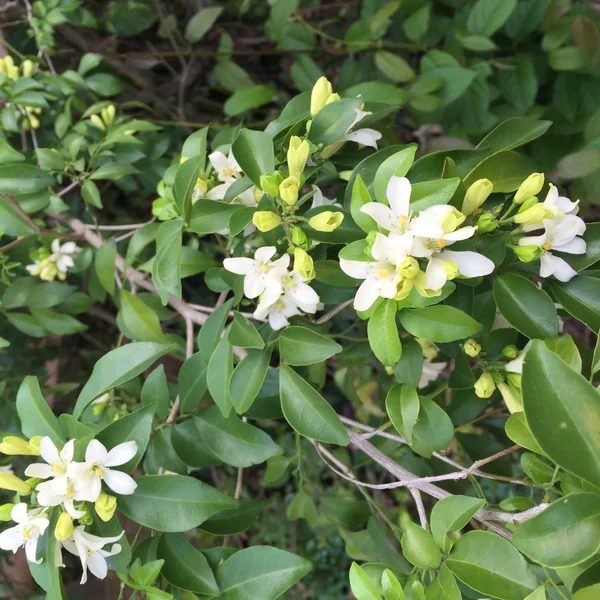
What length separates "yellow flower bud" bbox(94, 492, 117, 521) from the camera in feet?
1.96

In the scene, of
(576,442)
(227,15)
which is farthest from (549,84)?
(576,442)

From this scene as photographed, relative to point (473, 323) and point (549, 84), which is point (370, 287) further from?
point (549, 84)

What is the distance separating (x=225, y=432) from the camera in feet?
2.47

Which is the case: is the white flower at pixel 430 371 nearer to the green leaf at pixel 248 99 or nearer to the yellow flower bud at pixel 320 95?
the yellow flower bud at pixel 320 95

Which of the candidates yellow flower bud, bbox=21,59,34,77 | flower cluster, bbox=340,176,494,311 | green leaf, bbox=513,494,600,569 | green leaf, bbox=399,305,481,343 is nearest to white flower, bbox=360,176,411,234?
flower cluster, bbox=340,176,494,311

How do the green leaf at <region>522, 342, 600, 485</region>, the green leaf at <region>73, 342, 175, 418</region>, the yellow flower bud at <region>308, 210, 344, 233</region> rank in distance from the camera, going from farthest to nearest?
the green leaf at <region>73, 342, 175, 418</region> < the yellow flower bud at <region>308, 210, 344, 233</region> < the green leaf at <region>522, 342, 600, 485</region>

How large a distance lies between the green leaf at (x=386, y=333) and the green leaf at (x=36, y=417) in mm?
405

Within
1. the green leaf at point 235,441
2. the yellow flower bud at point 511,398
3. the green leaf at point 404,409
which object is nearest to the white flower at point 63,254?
the green leaf at point 235,441

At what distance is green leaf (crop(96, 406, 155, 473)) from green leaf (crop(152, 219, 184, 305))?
0.15 meters

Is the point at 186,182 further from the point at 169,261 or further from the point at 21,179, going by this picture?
the point at 21,179

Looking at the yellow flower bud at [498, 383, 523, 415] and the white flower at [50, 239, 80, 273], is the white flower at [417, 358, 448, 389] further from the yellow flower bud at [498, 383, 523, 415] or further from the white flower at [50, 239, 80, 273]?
the white flower at [50, 239, 80, 273]

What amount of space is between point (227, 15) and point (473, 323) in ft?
5.58

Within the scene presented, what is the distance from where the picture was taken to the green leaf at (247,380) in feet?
2.16

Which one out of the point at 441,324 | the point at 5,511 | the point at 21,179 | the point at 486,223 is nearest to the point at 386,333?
the point at 441,324
